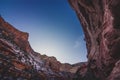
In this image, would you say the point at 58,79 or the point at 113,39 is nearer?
the point at 113,39

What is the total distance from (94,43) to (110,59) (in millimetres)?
6329

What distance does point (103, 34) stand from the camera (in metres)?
17.5

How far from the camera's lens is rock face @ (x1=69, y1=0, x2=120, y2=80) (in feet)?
50.0

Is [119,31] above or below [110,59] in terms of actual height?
above

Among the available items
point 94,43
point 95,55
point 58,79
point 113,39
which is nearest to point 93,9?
point 94,43

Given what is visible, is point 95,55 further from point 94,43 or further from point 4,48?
point 4,48

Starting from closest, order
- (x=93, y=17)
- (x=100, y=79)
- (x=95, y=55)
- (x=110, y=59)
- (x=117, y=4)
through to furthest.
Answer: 1. (x=117, y=4)
2. (x=110, y=59)
3. (x=100, y=79)
4. (x=95, y=55)
5. (x=93, y=17)

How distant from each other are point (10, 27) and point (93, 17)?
19.7 meters

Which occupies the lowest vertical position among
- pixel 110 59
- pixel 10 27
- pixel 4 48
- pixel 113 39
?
pixel 110 59

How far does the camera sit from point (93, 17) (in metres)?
23.1

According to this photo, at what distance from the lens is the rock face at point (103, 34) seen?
50.0ft

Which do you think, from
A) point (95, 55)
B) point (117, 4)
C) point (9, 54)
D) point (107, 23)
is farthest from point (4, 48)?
point (117, 4)

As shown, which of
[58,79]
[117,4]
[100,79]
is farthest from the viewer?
[58,79]

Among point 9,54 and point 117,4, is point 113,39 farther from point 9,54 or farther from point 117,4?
point 9,54
